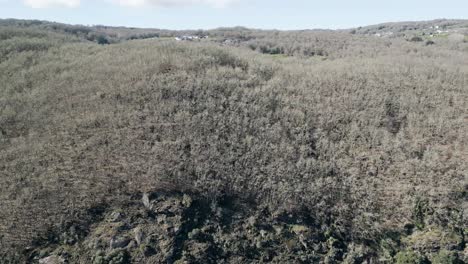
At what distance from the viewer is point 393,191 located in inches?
1027

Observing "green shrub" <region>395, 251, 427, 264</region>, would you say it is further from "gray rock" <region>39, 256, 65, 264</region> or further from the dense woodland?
"gray rock" <region>39, 256, 65, 264</region>

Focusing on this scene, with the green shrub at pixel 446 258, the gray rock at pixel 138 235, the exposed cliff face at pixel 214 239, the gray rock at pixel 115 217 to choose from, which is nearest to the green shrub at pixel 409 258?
the exposed cliff face at pixel 214 239

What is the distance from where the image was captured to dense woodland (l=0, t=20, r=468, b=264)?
901 inches

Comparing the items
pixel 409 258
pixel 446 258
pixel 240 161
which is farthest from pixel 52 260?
pixel 446 258

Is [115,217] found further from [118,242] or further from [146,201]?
[146,201]

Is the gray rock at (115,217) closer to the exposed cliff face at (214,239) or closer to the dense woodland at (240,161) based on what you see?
the exposed cliff face at (214,239)

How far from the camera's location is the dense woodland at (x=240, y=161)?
22.9 meters

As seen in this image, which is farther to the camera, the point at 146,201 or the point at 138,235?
the point at 146,201

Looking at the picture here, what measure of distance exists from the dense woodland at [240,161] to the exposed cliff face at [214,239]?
81 millimetres

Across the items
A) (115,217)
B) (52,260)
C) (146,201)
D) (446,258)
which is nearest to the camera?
(52,260)

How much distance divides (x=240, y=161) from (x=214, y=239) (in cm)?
639

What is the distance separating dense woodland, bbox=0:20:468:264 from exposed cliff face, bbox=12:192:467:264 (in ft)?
0.26

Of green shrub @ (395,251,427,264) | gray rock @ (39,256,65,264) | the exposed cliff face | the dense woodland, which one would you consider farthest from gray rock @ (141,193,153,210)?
green shrub @ (395,251,427,264)

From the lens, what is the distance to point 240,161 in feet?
90.2
